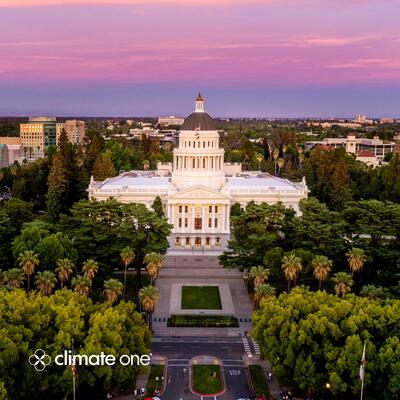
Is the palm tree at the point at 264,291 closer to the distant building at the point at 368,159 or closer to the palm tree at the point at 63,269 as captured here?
the palm tree at the point at 63,269

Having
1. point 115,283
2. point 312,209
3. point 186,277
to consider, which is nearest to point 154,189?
point 186,277

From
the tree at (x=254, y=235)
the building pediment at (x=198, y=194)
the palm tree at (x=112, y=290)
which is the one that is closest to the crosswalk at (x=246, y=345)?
the palm tree at (x=112, y=290)

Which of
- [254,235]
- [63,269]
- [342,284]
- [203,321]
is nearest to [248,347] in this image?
[203,321]

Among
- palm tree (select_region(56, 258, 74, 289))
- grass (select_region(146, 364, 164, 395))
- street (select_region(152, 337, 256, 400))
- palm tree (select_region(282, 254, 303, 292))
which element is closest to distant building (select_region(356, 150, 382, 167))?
palm tree (select_region(282, 254, 303, 292))

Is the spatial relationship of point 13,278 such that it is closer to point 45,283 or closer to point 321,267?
point 45,283

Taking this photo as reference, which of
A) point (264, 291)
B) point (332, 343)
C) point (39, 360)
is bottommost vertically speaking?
point (39, 360)

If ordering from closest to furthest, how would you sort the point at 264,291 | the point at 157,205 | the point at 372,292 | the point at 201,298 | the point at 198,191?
the point at 372,292 < the point at 264,291 < the point at 201,298 < the point at 157,205 < the point at 198,191

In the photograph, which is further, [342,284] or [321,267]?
[321,267]

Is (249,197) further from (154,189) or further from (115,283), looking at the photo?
(115,283)
